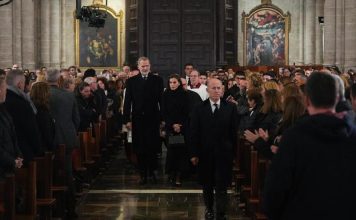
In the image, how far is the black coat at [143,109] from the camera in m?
14.4

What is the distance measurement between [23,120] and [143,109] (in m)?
5.33

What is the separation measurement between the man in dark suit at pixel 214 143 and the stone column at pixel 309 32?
26761 millimetres

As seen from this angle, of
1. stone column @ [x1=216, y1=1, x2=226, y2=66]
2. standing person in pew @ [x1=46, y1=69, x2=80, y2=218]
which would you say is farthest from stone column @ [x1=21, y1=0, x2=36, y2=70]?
standing person in pew @ [x1=46, y1=69, x2=80, y2=218]

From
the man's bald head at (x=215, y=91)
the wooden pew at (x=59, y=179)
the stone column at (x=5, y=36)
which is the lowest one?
the wooden pew at (x=59, y=179)

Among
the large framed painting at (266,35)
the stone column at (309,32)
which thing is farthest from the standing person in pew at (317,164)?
the large framed painting at (266,35)

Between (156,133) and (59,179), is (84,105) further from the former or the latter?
(59,179)

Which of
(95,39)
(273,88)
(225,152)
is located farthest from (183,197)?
(95,39)

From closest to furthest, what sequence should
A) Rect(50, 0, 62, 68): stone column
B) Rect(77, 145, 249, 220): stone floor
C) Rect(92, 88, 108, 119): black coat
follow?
Rect(77, 145, 249, 220): stone floor < Rect(92, 88, 108, 119): black coat < Rect(50, 0, 62, 68): stone column

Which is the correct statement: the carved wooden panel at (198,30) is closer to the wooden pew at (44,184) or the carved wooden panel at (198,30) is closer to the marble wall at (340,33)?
the marble wall at (340,33)

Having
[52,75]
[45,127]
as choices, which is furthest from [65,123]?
[45,127]

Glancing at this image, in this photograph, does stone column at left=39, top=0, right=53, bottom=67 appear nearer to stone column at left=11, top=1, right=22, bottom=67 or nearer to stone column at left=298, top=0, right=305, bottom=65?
stone column at left=11, top=1, right=22, bottom=67

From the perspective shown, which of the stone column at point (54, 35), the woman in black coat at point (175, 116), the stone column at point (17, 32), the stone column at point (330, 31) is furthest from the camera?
the stone column at point (54, 35)

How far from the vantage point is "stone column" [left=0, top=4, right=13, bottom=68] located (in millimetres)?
27125

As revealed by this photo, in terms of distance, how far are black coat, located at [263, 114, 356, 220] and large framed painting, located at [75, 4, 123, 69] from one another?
103ft
